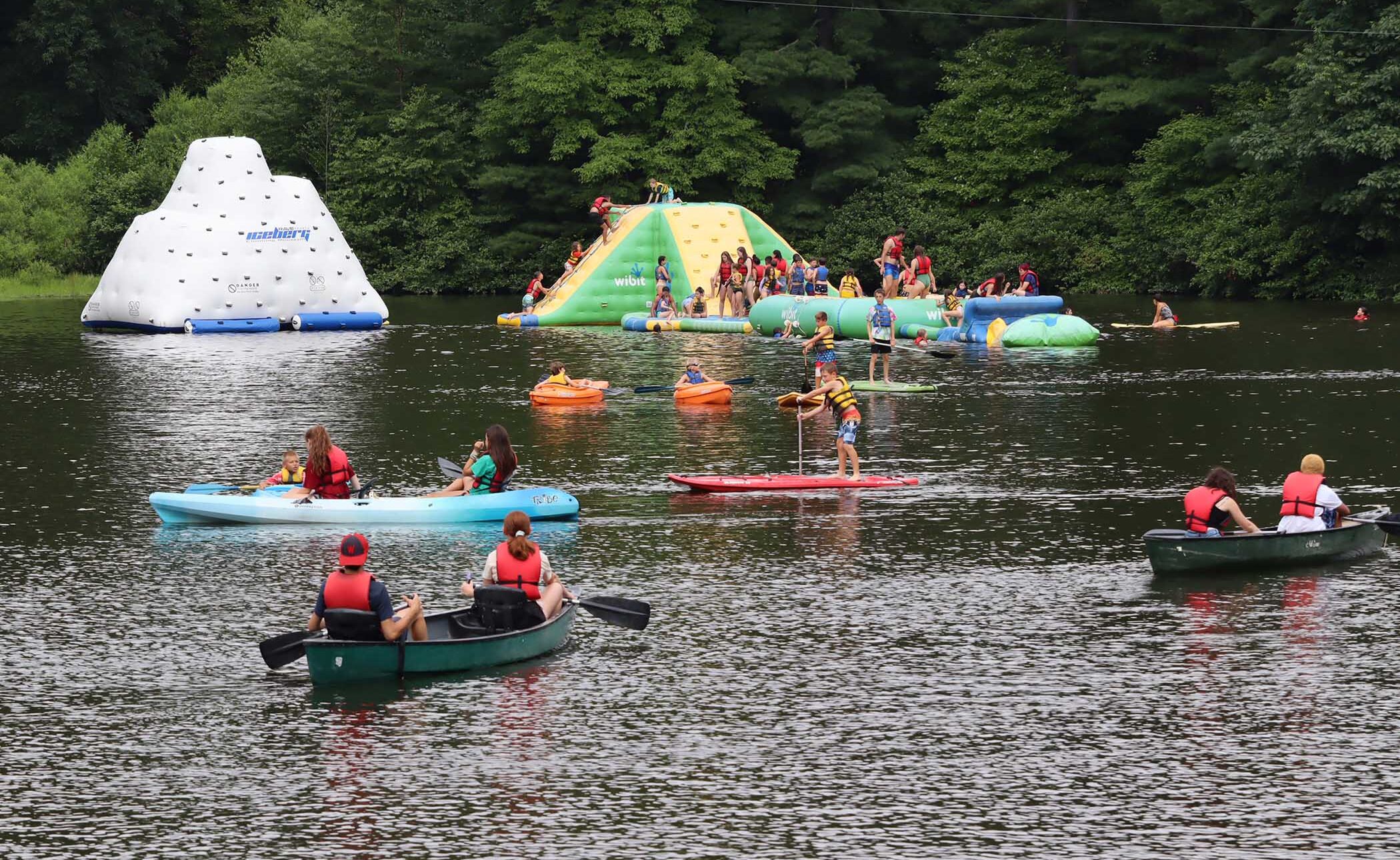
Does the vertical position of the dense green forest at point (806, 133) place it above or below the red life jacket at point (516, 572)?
above

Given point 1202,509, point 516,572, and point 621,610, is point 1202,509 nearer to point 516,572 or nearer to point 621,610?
point 621,610

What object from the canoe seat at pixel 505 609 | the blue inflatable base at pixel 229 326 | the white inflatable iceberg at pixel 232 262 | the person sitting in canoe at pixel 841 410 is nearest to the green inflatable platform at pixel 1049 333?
the person sitting in canoe at pixel 841 410

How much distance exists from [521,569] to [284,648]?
78.7 inches

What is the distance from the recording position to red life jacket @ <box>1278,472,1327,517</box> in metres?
18.0

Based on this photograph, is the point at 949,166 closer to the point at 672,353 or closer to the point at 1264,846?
the point at 672,353

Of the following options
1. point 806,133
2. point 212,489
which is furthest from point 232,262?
point 212,489

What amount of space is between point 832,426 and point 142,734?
17131mm

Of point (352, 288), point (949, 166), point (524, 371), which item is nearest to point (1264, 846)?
point (524, 371)

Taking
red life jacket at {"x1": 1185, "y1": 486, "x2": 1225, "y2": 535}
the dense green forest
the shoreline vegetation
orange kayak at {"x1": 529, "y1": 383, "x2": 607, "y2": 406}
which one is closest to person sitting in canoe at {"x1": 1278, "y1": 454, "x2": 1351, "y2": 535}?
red life jacket at {"x1": 1185, "y1": 486, "x2": 1225, "y2": 535}

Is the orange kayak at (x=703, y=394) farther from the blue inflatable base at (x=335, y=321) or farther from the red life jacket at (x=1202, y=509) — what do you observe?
the blue inflatable base at (x=335, y=321)

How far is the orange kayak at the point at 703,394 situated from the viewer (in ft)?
102

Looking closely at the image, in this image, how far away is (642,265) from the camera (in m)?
52.2

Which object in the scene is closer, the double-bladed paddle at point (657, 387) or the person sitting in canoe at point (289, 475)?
the person sitting in canoe at point (289, 475)

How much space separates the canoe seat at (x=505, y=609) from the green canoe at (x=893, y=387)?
61.0ft
